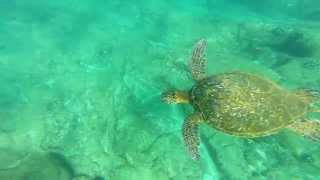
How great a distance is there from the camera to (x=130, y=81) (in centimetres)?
790

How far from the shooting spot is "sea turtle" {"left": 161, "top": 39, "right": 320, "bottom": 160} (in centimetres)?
534

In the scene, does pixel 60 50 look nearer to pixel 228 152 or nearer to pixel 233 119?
pixel 228 152

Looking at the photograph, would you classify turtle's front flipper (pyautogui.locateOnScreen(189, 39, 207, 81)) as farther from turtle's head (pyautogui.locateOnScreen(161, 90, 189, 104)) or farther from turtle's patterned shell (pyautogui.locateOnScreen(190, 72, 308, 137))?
turtle's patterned shell (pyautogui.locateOnScreen(190, 72, 308, 137))

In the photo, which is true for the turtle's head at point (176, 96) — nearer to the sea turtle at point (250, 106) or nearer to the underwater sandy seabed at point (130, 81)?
the sea turtle at point (250, 106)

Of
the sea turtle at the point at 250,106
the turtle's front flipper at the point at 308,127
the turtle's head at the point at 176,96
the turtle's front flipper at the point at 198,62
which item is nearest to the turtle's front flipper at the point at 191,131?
the sea turtle at the point at 250,106

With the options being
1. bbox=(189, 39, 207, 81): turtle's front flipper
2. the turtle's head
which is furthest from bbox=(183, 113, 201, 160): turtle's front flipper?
bbox=(189, 39, 207, 81): turtle's front flipper

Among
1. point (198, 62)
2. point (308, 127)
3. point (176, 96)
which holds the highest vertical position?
point (198, 62)

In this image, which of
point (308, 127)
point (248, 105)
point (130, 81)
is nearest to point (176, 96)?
point (248, 105)

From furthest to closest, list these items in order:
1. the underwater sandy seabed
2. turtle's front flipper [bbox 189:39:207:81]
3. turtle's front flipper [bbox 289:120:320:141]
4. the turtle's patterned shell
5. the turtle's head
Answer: the underwater sandy seabed < turtle's front flipper [bbox 189:39:207:81] < the turtle's head < turtle's front flipper [bbox 289:120:320:141] < the turtle's patterned shell

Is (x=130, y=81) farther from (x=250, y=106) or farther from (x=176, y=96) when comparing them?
(x=250, y=106)

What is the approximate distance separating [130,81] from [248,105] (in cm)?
304

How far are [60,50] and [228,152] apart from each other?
4058 millimetres

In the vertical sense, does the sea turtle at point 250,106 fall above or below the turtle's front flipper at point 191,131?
above

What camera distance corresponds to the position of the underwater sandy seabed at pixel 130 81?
655 cm
